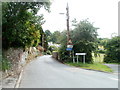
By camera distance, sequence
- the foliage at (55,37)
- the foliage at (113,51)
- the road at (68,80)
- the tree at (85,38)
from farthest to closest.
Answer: the foliage at (113,51), the foliage at (55,37), the tree at (85,38), the road at (68,80)

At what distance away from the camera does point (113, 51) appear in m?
30.3

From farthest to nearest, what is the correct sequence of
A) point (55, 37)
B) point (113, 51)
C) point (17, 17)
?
1. point (55, 37)
2. point (113, 51)
3. point (17, 17)

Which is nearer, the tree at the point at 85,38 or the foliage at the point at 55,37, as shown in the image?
the tree at the point at 85,38

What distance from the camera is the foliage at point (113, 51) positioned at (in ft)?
98.3

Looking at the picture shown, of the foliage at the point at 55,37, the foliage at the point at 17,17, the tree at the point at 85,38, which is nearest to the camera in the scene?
the foliage at the point at 17,17

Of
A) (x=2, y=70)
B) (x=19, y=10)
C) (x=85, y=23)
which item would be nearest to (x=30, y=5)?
(x=19, y=10)

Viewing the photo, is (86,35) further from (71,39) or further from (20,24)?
(20,24)

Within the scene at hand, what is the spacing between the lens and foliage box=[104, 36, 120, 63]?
30.0 metres

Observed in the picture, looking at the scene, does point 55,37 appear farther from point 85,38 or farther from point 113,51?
point 113,51

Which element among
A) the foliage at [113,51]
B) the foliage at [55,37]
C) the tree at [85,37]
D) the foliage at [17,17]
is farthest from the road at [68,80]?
the foliage at [113,51]

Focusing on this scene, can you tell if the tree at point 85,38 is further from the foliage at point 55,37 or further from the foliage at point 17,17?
the foliage at point 17,17

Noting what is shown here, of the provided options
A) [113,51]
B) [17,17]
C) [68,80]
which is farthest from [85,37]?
[68,80]

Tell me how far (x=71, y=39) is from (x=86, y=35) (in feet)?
8.14

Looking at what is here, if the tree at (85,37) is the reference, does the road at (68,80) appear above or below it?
below
